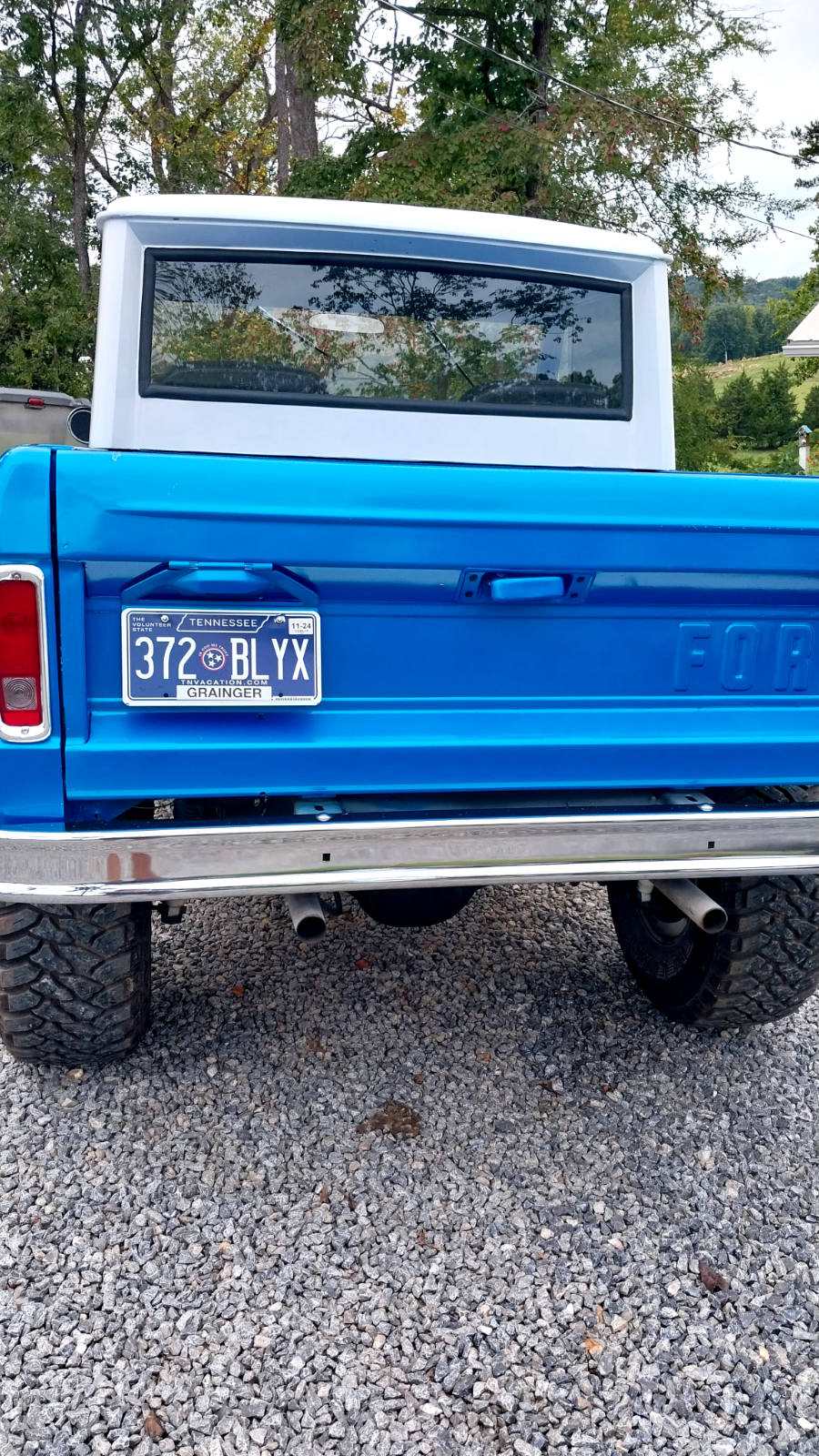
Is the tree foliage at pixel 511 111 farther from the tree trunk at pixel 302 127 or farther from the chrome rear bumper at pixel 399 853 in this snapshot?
the chrome rear bumper at pixel 399 853

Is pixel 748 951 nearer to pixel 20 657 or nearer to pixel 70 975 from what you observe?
pixel 70 975

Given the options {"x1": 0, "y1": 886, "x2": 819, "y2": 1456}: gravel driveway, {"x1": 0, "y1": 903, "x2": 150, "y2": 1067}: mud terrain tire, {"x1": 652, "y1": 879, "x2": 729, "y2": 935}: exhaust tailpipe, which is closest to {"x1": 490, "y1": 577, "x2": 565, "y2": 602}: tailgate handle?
{"x1": 652, "y1": 879, "x2": 729, "y2": 935}: exhaust tailpipe

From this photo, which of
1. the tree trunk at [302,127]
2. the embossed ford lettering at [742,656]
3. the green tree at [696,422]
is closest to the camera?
the embossed ford lettering at [742,656]

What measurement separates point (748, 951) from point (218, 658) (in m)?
1.84

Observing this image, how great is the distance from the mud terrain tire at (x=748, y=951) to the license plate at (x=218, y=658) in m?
1.31

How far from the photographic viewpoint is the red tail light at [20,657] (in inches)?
83.8

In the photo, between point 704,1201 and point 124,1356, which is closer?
point 124,1356

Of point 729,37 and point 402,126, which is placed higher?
point 729,37

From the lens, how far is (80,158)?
18.0 meters

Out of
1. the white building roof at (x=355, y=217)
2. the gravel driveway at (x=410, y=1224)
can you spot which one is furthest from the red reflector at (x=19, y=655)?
the white building roof at (x=355, y=217)

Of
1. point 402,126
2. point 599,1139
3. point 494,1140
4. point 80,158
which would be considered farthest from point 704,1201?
point 80,158

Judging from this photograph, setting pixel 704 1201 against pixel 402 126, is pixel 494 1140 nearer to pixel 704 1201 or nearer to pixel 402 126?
pixel 704 1201

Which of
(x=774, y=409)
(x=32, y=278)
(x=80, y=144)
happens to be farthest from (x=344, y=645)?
(x=774, y=409)

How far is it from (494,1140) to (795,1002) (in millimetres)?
1070
